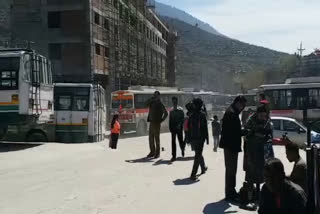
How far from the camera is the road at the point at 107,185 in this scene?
8.01 metres

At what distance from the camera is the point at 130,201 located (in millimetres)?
8477

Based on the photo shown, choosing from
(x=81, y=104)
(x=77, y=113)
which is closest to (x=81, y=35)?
(x=81, y=104)

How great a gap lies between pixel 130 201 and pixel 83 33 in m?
38.9

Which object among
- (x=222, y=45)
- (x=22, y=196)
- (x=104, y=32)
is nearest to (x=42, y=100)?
(x=22, y=196)

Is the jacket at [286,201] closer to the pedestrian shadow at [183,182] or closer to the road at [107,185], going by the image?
the road at [107,185]

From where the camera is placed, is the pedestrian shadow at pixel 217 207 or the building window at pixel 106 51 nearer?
the pedestrian shadow at pixel 217 207

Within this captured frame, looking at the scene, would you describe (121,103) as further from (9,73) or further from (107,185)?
(107,185)

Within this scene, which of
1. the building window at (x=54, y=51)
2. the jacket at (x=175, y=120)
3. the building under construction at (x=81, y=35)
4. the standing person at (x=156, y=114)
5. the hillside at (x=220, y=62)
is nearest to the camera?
the standing person at (x=156, y=114)

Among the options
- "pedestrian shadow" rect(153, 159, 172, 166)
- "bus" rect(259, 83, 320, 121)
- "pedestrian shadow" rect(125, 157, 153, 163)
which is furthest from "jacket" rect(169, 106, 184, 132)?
"bus" rect(259, 83, 320, 121)

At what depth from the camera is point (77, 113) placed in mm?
23469

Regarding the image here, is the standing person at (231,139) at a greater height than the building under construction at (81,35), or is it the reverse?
the building under construction at (81,35)

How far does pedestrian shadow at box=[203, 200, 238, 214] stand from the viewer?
25.6 ft

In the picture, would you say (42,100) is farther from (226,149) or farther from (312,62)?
(312,62)

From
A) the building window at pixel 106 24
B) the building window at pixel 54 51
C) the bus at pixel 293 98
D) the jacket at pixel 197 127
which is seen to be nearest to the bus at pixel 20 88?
the jacket at pixel 197 127
